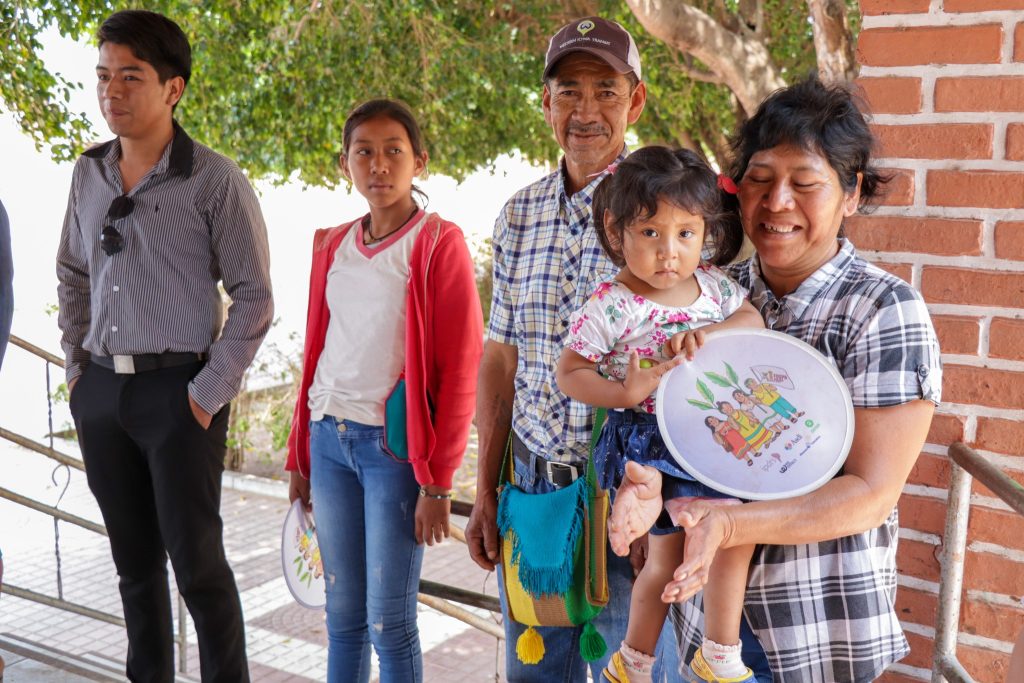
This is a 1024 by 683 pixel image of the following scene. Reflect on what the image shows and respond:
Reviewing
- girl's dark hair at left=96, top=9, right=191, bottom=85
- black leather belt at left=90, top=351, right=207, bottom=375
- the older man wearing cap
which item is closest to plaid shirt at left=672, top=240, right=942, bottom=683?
the older man wearing cap

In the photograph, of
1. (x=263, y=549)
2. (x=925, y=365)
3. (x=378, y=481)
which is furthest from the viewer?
(x=263, y=549)

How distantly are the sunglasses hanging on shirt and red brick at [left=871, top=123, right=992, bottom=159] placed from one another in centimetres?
219

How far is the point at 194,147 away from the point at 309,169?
5.06m

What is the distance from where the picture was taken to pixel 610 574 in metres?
2.20

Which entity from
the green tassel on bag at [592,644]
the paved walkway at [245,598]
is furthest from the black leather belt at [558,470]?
the paved walkway at [245,598]

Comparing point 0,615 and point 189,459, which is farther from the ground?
point 189,459

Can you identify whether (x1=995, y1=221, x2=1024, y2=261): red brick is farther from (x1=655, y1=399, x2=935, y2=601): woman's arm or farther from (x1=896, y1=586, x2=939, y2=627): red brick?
(x1=896, y1=586, x2=939, y2=627): red brick

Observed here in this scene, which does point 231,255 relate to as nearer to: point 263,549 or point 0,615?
point 0,615

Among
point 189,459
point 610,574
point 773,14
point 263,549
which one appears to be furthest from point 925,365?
point 773,14

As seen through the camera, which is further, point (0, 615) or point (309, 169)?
point (309, 169)

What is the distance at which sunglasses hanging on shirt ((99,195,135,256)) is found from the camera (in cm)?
293

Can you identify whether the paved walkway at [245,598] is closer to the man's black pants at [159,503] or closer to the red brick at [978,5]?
the man's black pants at [159,503]

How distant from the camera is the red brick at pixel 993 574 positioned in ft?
6.45

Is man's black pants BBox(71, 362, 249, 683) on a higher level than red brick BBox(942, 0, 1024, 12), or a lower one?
lower
